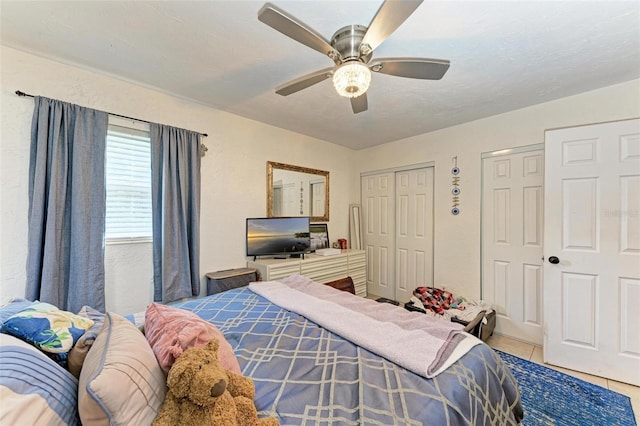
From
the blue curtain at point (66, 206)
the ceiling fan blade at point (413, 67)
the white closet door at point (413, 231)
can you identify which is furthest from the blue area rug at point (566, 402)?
the blue curtain at point (66, 206)

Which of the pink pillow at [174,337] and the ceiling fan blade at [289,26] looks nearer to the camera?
the pink pillow at [174,337]

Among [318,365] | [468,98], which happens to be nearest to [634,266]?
[468,98]

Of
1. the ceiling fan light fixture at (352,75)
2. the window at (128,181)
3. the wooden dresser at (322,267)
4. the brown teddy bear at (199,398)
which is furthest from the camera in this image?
the wooden dresser at (322,267)

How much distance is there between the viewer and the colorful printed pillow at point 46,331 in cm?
87

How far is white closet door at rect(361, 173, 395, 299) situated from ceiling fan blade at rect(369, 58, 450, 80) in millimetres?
2436

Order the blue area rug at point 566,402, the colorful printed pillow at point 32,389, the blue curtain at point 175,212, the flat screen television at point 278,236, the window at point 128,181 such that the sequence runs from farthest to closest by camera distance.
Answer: the flat screen television at point 278,236 → the blue curtain at point 175,212 → the window at point 128,181 → the blue area rug at point 566,402 → the colorful printed pillow at point 32,389

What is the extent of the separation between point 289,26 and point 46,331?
1.57 m

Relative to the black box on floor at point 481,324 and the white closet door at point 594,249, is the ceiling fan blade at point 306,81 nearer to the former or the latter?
the white closet door at point 594,249

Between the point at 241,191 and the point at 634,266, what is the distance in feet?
11.9

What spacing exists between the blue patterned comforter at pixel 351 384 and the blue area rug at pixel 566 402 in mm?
728

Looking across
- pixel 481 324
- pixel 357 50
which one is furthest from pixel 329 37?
pixel 481 324

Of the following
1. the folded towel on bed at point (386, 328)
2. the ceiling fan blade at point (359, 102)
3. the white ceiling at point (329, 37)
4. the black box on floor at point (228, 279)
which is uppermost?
the white ceiling at point (329, 37)

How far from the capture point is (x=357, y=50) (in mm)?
1509

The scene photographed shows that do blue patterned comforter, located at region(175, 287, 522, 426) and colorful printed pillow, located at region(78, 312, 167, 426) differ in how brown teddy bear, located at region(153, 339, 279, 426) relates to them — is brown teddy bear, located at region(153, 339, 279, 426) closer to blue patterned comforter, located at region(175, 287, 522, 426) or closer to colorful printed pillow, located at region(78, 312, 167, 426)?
colorful printed pillow, located at region(78, 312, 167, 426)
